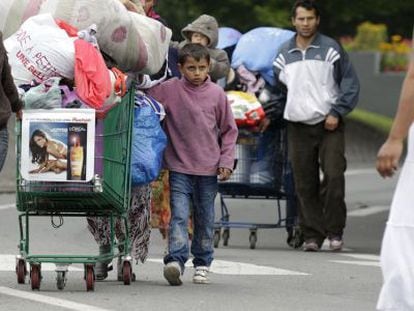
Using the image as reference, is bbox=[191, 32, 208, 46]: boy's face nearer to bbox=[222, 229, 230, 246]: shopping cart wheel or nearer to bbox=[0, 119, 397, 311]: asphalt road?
bbox=[0, 119, 397, 311]: asphalt road

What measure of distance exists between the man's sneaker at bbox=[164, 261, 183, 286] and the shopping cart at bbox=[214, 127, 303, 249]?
3.49 m

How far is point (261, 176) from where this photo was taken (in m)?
13.9

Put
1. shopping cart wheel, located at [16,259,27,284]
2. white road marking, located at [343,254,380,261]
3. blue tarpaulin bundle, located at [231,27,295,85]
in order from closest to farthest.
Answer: shopping cart wheel, located at [16,259,27,284] → white road marking, located at [343,254,380,261] → blue tarpaulin bundle, located at [231,27,295,85]

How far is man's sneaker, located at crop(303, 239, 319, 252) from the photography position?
44.5ft

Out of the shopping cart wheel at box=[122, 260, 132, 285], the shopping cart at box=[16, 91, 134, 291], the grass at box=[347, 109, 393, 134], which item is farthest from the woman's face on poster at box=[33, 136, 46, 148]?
the grass at box=[347, 109, 393, 134]

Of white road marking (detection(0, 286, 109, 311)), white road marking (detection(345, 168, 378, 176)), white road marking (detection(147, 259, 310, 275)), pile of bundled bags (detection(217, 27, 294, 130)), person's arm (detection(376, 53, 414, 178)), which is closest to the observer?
person's arm (detection(376, 53, 414, 178))

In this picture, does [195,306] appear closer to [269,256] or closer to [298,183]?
[269,256]

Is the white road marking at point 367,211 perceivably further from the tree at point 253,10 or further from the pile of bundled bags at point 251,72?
the tree at point 253,10

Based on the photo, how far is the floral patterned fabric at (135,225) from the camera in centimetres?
1045

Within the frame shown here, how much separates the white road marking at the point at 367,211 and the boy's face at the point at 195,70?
7.59 metres

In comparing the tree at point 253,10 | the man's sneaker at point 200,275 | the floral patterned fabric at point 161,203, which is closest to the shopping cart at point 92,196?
the man's sneaker at point 200,275

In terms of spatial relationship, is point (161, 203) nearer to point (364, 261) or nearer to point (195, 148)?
point (364, 261)

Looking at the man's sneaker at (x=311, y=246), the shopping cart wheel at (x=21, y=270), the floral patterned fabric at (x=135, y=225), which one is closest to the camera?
the shopping cart wheel at (x=21, y=270)

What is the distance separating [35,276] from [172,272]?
3.10ft
